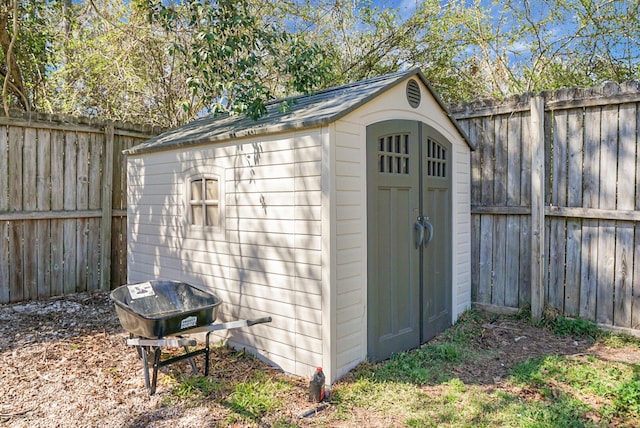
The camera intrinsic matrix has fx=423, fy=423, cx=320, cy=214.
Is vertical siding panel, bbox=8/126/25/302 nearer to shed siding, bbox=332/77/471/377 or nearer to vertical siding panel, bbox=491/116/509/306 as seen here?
shed siding, bbox=332/77/471/377

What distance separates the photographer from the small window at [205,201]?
4.17 meters

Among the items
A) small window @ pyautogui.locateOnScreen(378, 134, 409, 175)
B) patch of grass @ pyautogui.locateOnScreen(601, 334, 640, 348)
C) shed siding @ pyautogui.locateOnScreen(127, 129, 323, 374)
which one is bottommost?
patch of grass @ pyautogui.locateOnScreen(601, 334, 640, 348)

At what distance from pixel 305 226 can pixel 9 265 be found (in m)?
4.26

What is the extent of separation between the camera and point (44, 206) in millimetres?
5520

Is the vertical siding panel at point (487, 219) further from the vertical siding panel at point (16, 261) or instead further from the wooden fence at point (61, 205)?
the vertical siding panel at point (16, 261)

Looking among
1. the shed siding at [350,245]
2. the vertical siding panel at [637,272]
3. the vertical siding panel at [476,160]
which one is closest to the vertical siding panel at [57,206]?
the shed siding at [350,245]

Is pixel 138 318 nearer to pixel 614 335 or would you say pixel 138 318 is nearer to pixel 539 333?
pixel 539 333

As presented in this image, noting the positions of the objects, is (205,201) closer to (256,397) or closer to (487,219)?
(256,397)

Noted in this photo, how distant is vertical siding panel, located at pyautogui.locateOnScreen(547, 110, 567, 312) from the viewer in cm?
443

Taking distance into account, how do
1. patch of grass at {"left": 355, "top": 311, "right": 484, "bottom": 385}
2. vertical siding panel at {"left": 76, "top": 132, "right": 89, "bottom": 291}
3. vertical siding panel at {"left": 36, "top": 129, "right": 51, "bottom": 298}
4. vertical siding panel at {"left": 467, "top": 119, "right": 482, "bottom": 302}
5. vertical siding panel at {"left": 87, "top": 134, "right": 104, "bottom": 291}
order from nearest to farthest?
1. patch of grass at {"left": 355, "top": 311, "right": 484, "bottom": 385}
2. vertical siding panel at {"left": 467, "top": 119, "right": 482, "bottom": 302}
3. vertical siding panel at {"left": 36, "top": 129, "right": 51, "bottom": 298}
4. vertical siding panel at {"left": 76, "top": 132, "right": 89, "bottom": 291}
5. vertical siding panel at {"left": 87, "top": 134, "right": 104, "bottom": 291}

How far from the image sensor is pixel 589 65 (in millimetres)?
7090

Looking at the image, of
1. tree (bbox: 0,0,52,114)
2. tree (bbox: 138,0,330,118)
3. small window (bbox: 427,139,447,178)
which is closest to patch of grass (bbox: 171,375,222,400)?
tree (bbox: 138,0,330,118)

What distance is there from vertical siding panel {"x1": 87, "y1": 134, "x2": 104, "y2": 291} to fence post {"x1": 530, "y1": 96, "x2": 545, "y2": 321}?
5.64 meters

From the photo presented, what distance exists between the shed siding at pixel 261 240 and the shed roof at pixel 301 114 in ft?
0.31
